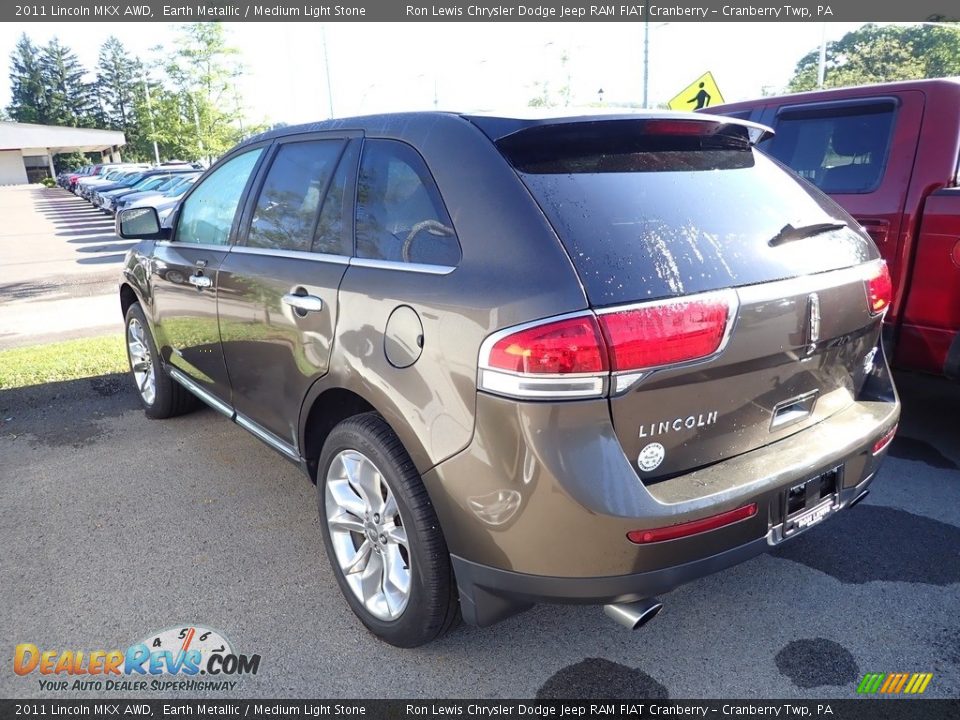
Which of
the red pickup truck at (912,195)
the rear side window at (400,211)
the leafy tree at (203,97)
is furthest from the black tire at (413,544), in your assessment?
the leafy tree at (203,97)

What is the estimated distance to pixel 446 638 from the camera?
2.64 m

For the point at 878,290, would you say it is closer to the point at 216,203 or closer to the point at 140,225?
the point at 216,203

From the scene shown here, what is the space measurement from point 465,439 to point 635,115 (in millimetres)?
1217

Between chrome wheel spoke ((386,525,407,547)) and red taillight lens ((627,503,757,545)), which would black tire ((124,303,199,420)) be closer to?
chrome wheel spoke ((386,525,407,547))

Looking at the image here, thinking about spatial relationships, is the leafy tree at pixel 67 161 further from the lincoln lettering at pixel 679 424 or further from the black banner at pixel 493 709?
the lincoln lettering at pixel 679 424

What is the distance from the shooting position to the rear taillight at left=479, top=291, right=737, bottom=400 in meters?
1.89

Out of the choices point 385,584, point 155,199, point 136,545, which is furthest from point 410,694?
point 155,199

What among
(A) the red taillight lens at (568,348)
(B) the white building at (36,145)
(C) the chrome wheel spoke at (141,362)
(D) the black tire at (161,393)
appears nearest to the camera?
(A) the red taillight lens at (568,348)

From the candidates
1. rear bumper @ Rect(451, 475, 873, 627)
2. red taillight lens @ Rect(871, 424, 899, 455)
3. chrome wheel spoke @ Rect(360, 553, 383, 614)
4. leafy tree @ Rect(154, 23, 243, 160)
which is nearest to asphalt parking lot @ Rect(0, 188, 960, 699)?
chrome wheel spoke @ Rect(360, 553, 383, 614)

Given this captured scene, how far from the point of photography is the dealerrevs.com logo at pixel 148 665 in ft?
8.16

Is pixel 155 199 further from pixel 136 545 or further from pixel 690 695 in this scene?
pixel 690 695

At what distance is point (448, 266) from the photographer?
87.9 inches

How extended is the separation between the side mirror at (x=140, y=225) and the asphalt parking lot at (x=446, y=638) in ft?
4.49

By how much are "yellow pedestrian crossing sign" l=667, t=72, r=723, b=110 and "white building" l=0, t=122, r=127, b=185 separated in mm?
88666
